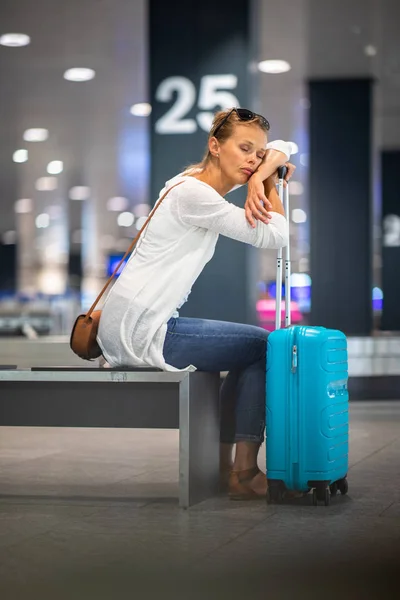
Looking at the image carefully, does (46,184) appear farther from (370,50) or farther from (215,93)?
(215,93)

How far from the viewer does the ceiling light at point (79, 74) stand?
13375 millimetres

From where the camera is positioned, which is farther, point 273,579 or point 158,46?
point 158,46

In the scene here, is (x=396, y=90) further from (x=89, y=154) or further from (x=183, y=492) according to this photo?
(x=183, y=492)

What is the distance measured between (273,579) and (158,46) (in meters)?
6.23

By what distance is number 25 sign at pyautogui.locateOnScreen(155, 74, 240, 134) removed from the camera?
8.19 m

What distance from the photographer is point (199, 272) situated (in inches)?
163

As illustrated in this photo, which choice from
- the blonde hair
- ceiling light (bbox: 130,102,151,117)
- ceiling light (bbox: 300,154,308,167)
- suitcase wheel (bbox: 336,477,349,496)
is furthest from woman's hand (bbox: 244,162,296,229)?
ceiling light (bbox: 300,154,308,167)

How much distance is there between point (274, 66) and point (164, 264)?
9.88 metres

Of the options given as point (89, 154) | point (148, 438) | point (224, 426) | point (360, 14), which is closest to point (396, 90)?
point (360, 14)

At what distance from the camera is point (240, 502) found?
4105mm

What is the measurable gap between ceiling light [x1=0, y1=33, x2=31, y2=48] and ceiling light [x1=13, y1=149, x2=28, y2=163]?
25.7 ft

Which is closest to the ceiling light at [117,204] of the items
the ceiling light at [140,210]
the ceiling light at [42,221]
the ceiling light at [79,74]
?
the ceiling light at [140,210]

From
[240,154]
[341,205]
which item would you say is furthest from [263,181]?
[341,205]

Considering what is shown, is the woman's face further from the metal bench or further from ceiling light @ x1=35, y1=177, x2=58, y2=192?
ceiling light @ x1=35, y1=177, x2=58, y2=192
